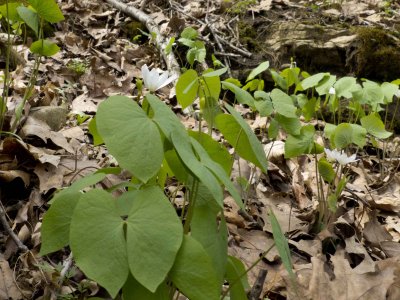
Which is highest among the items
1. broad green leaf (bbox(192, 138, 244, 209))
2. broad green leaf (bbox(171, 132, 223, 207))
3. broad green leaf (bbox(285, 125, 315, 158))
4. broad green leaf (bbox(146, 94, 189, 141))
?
broad green leaf (bbox(146, 94, 189, 141))

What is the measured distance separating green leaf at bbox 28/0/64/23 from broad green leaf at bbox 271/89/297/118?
0.90 metres


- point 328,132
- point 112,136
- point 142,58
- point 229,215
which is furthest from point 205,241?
point 142,58

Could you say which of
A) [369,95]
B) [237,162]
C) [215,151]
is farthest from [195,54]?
[215,151]

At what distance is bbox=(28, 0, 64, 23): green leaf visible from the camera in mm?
1689

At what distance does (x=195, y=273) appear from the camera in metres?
0.83

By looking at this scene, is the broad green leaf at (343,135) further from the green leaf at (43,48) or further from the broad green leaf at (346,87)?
the green leaf at (43,48)

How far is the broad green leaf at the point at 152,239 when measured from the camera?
772 mm

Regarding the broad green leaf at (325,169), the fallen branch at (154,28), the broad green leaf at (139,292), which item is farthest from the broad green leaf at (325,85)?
the broad green leaf at (139,292)

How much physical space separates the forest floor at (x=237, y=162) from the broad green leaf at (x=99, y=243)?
52 centimetres

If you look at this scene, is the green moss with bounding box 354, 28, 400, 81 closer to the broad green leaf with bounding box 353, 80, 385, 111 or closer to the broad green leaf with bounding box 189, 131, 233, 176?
the broad green leaf with bounding box 353, 80, 385, 111

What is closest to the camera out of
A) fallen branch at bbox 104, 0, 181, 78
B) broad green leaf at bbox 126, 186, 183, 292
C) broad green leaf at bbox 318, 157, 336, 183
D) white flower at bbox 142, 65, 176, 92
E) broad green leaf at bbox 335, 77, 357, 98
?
broad green leaf at bbox 126, 186, 183, 292

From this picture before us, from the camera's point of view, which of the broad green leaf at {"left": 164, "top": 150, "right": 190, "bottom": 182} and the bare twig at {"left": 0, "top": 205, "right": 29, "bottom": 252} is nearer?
the broad green leaf at {"left": 164, "top": 150, "right": 190, "bottom": 182}

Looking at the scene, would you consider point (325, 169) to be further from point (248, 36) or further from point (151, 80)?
point (248, 36)

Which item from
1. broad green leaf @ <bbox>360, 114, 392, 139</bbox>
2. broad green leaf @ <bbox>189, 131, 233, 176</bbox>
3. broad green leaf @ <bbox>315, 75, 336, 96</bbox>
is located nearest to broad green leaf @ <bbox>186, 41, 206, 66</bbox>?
broad green leaf @ <bbox>315, 75, 336, 96</bbox>
